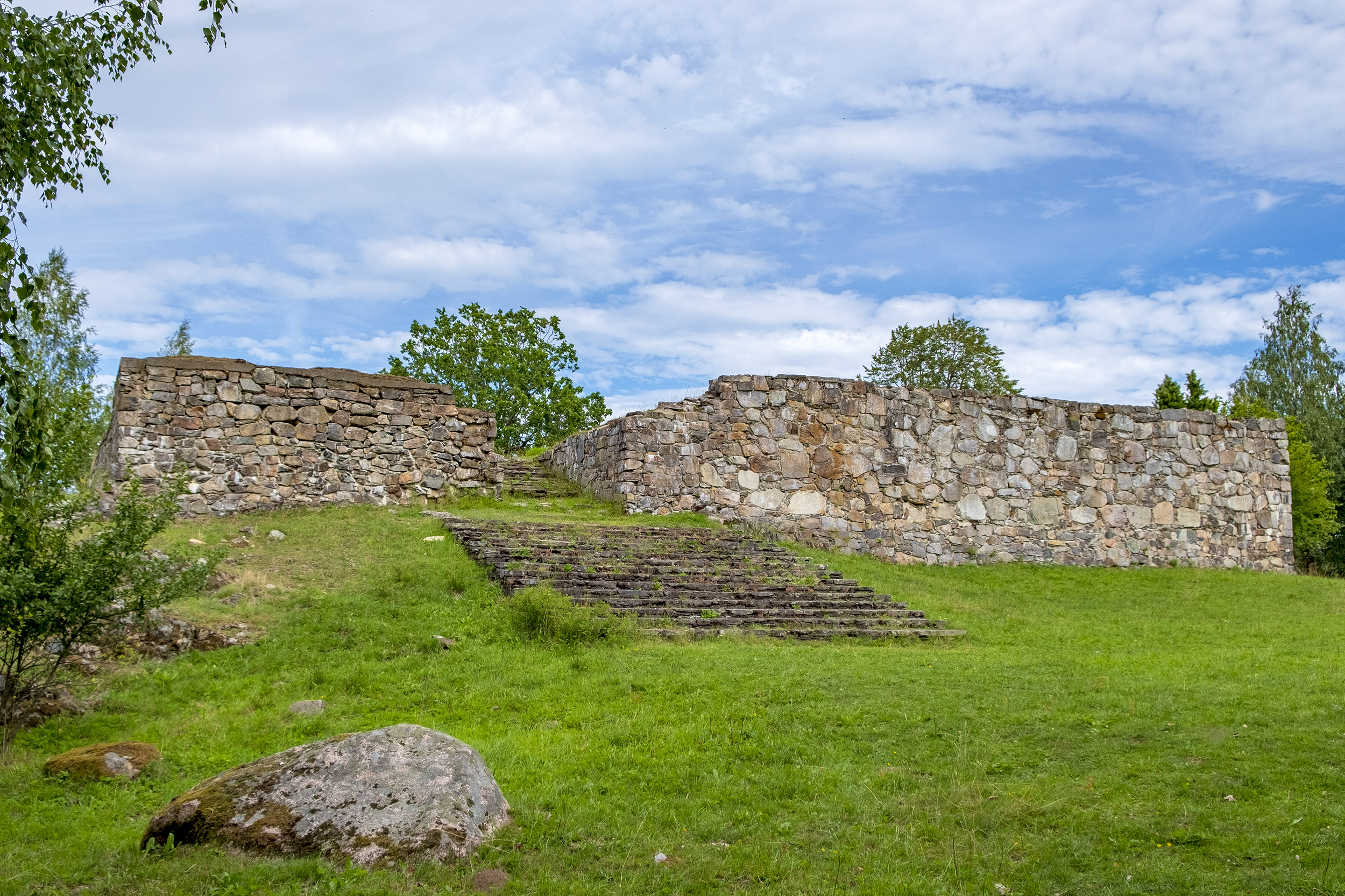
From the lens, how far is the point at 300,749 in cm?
593

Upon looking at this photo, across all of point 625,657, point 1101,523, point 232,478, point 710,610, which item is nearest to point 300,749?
point 625,657

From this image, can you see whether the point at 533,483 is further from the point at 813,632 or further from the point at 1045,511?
the point at 1045,511

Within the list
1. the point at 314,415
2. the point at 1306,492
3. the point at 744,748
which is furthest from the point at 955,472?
the point at 744,748

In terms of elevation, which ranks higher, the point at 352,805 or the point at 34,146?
the point at 34,146

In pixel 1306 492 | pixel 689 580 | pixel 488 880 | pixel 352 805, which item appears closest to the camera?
pixel 488 880

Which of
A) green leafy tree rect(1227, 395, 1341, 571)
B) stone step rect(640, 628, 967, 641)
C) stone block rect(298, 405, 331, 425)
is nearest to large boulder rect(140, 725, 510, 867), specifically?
stone step rect(640, 628, 967, 641)

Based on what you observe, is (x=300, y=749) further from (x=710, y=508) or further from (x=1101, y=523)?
(x=1101, y=523)

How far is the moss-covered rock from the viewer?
7.20m

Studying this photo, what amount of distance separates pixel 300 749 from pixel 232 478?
1201 centimetres

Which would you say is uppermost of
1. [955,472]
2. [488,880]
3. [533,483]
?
[955,472]

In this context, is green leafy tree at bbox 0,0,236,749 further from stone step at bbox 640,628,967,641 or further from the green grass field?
stone step at bbox 640,628,967,641

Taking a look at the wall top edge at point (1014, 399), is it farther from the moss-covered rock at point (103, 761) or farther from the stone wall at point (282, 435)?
the moss-covered rock at point (103, 761)

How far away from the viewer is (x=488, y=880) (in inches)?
207

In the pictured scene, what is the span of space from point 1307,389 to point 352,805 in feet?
138
